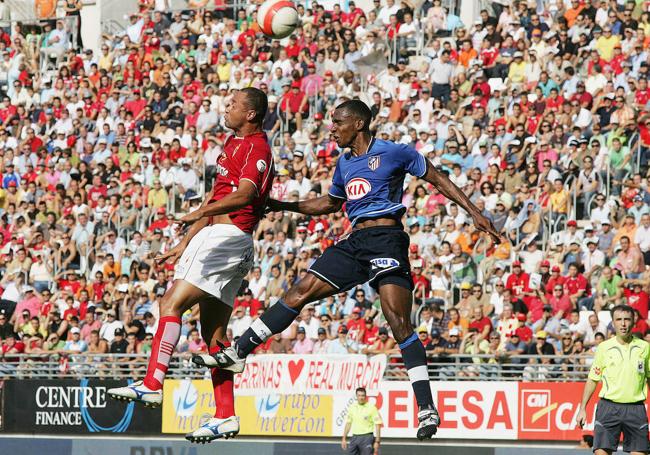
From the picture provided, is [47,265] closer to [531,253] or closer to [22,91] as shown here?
[22,91]

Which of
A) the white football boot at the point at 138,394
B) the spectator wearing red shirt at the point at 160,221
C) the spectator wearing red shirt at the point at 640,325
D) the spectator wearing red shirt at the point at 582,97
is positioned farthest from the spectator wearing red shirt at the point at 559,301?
the white football boot at the point at 138,394

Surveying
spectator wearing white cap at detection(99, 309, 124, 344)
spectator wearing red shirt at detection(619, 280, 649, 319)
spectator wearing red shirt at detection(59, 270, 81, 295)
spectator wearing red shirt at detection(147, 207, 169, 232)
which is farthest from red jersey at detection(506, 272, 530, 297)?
spectator wearing red shirt at detection(59, 270, 81, 295)

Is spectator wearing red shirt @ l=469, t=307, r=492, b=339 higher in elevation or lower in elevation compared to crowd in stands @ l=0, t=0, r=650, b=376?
lower

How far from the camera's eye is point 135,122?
2883cm

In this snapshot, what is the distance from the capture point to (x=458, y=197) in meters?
10.4

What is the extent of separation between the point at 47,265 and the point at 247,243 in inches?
646

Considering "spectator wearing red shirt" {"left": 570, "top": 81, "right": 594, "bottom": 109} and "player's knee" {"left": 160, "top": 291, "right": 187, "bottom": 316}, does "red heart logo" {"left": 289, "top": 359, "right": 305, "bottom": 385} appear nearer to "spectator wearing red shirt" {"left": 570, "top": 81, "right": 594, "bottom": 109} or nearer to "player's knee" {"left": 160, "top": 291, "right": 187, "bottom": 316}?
"spectator wearing red shirt" {"left": 570, "top": 81, "right": 594, "bottom": 109}

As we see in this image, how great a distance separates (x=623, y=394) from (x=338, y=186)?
4731 millimetres

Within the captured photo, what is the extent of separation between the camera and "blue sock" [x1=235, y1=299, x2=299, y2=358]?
34.4 ft

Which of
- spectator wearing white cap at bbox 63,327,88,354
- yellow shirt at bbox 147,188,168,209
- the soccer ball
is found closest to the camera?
the soccer ball

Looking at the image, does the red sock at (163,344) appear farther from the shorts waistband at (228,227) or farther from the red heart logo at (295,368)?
the red heart logo at (295,368)

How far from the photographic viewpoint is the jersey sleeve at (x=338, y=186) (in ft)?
35.5

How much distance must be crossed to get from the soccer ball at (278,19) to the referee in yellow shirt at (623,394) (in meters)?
4.83

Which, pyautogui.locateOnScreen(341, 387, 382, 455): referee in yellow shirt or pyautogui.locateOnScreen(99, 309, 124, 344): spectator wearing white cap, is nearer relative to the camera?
pyautogui.locateOnScreen(341, 387, 382, 455): referee in yellow shirt
